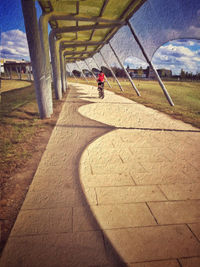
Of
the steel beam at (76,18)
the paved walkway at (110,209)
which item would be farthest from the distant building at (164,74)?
the paved walkway at (110,209)

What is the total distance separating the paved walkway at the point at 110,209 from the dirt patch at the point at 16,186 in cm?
9

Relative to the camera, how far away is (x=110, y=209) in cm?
191

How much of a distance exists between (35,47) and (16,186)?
4380 millimetres

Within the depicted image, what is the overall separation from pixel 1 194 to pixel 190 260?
7.87ft

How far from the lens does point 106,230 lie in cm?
163

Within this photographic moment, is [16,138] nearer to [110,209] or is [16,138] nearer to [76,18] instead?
[110,209]

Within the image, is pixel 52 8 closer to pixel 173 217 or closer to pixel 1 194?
pixel 1 194

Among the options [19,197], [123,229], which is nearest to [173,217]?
[123,229]

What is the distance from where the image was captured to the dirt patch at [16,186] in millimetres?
1705

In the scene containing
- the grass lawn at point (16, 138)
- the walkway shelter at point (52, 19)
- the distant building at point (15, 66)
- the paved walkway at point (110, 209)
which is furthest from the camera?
the distant building at point (15, 66)

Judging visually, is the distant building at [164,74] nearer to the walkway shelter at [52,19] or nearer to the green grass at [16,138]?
the walkway shelter at [52,19]

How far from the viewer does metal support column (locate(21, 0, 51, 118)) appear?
14.4ft

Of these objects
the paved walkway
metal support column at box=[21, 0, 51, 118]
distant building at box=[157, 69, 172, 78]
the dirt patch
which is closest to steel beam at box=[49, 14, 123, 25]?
metal support column at box=[21, 0, 51, 118]

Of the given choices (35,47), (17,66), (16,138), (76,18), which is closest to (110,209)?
(16,138)
